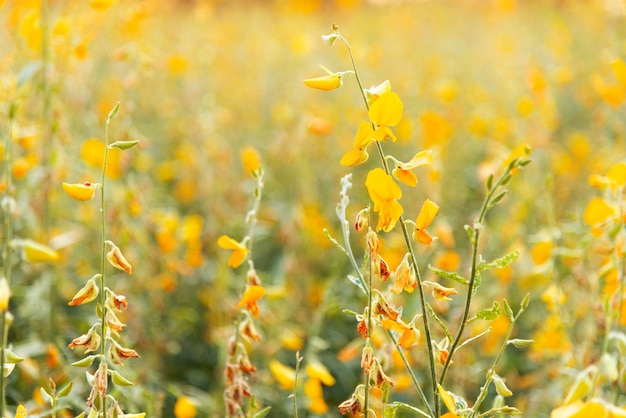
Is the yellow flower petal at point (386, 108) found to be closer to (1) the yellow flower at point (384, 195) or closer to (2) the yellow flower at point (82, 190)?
(1) the yellow flower at point (384, 195)

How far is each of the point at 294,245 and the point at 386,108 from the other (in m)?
2.05

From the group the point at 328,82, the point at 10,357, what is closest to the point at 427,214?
the point at 328,82

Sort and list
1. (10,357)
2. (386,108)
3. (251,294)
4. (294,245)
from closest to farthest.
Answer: (386,108), (10,357), (251,294), (294,245)

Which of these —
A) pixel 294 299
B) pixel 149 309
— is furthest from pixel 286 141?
pixel 149 309

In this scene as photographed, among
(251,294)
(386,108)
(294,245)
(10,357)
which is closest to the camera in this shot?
(386,108)

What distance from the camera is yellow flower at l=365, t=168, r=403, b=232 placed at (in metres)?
1.04

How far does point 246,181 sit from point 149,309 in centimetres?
127

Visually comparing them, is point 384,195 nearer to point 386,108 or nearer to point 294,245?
point 386,108

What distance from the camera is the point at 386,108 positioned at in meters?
1.04

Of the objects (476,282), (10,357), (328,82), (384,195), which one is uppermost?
(328,82)

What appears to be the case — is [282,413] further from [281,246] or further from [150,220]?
[281,246]

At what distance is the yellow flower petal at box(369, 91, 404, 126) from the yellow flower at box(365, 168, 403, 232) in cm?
8

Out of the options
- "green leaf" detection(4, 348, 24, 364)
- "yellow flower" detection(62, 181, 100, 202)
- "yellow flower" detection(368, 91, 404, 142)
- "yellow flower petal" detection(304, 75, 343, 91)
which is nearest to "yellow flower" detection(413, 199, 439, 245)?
"yellow flower" detection(368, 91, 404, 142)

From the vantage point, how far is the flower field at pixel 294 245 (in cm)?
111
